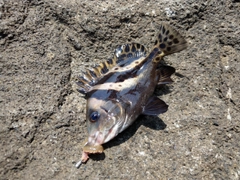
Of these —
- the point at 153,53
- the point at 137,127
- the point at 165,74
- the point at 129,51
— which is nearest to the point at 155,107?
the point at 137,127

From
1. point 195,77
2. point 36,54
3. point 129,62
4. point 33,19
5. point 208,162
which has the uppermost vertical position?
point 33,19

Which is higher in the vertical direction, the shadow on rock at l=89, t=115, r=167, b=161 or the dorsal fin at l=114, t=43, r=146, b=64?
the dorsal fin at l=114, t=43, r=146, b=64

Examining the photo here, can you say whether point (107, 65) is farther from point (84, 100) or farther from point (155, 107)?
point (155, 107)

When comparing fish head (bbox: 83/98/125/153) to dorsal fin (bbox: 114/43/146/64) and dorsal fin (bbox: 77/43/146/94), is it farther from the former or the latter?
dorsal fin (bbox: 114/43/146/64)

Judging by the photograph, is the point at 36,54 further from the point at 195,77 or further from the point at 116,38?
the point at 195,77

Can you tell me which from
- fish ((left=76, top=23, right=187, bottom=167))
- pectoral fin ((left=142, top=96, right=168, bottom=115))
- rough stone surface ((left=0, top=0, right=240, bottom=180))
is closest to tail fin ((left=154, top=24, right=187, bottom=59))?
fish ((left=76, top=23, right=187, bottom=167))

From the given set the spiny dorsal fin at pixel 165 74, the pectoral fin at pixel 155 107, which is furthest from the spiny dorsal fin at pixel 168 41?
the pectoral fin at pixel 155 107

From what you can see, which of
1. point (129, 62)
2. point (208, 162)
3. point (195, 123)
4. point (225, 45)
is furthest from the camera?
point (225, 45)

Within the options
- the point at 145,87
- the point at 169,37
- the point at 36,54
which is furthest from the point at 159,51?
the point at 36,54
